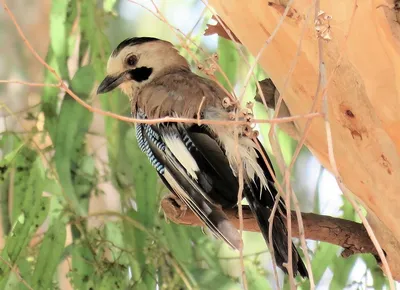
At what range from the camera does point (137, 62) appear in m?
1.85

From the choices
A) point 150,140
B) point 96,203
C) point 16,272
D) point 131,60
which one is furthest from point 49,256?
point 131,60

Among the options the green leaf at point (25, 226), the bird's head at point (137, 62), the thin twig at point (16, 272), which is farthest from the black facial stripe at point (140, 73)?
the thin twig at point (16, 272)

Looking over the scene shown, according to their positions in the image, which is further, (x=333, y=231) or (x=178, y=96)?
(x=178, y=96)

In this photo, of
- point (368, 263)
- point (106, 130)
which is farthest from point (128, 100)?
point (368, 263)

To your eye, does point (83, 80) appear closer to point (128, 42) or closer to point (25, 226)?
point (128, 42)

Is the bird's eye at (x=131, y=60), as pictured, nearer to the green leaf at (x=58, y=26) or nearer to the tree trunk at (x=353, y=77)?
the green leaf at (x=58, y=26)

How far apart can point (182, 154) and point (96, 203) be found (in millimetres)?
527

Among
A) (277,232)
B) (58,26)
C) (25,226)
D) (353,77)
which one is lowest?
(277,232)

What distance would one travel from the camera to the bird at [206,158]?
1.36 metres

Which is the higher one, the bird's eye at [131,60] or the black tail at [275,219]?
the bird's eye at [131,60]

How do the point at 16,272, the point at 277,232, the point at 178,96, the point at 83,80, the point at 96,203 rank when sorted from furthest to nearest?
the point at 96,203 → the point at 83,80 → the point at 16,272 → the point at 178,96 → the point at 277,232

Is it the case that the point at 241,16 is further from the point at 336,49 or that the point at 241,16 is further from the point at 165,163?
the point at 165,163

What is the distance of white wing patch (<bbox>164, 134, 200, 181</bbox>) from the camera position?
1439 millimetres

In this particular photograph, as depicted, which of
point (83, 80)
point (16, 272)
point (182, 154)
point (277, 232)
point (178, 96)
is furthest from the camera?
point (83, 80)
